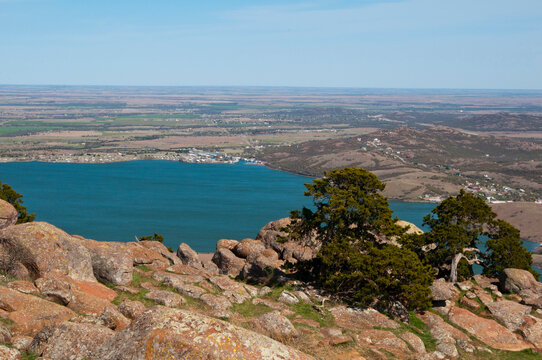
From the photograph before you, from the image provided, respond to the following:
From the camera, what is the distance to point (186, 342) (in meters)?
11.8

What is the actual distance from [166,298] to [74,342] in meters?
10.9

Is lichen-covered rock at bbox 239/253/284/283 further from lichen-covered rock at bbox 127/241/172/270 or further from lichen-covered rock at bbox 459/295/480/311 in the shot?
lichen-covered rock at bbox 459/295/480/311

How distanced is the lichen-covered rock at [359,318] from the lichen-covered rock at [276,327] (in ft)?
23.0

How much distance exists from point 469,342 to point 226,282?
53.2ft

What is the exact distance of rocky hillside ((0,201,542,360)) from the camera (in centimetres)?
1247

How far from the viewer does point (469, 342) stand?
95.3ft

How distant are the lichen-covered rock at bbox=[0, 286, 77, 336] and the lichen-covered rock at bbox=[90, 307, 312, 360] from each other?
6.65m

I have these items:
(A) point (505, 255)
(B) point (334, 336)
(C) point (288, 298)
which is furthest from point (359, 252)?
(A) point (505, 255)

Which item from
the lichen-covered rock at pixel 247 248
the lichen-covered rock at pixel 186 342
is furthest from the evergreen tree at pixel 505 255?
the lichen-covered rock at pixel 186 342

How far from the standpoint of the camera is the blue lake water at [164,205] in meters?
123

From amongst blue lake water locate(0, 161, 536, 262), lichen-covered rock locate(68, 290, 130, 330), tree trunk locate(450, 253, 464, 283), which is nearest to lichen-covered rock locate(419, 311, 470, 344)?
tree trunk locate(450, 253, 464, 283)

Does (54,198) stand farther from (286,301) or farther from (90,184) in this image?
(286,301)

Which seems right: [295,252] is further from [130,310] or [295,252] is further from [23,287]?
[23,287]

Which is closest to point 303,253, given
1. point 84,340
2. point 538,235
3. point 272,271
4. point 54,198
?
point 272,271
